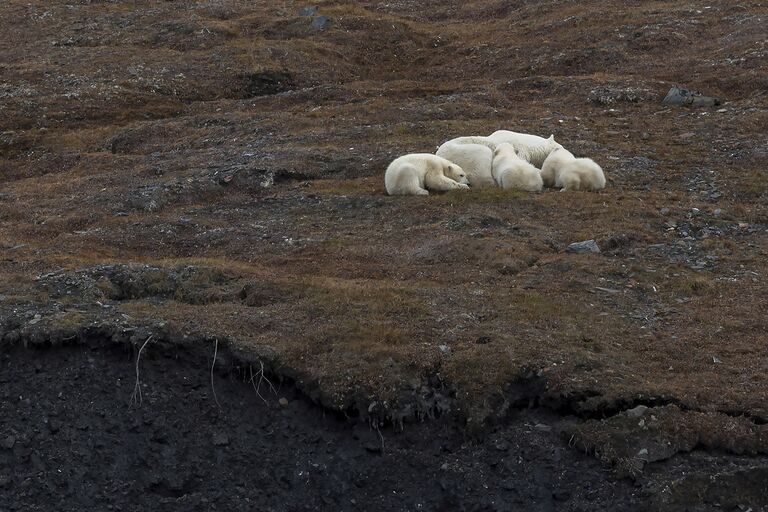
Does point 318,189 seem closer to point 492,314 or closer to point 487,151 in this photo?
point 487,151

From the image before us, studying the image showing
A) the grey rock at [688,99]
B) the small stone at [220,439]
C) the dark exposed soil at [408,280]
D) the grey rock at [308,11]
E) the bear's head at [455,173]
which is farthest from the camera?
the grey rock at [308,11]

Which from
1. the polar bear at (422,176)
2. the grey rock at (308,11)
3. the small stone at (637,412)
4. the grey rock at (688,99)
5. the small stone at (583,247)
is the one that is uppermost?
the grey rock at (308,11)

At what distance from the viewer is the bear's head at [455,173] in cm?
1867

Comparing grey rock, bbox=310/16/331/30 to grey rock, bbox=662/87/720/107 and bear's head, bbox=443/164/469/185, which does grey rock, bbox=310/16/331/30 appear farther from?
bear's head, bbox=443/164/469/185

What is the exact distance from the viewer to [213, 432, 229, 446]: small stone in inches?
435

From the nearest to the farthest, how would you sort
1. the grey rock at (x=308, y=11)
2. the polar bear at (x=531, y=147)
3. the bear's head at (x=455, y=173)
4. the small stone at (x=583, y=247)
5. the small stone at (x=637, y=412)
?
the small stone at (x=637, y=412), the small stone at (x=583, y=247), the bear's head at (x=455, y=173), the polar bear at (x=531, y=147), the grey rock at (x=308, y=11)

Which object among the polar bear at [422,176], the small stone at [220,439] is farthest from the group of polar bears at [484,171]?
the small stone at [220,439]

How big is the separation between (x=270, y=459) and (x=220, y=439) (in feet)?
2.13

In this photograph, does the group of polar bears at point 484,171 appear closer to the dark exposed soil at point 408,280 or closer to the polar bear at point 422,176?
the polar bear at point 422,176

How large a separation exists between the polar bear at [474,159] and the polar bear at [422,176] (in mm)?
225

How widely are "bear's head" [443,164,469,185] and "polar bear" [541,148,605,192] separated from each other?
1.49m

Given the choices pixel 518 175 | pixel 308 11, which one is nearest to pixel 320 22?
pixel 308 11

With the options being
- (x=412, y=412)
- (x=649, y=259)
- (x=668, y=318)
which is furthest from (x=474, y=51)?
(x=412, y=412)

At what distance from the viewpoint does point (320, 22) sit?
1500 inches
